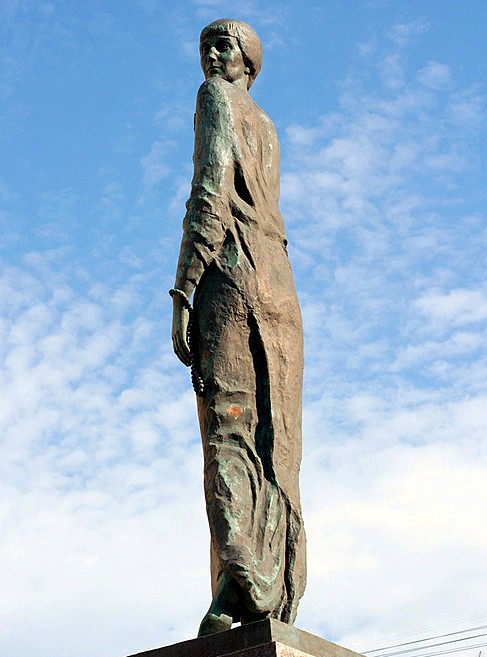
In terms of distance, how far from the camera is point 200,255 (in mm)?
7836

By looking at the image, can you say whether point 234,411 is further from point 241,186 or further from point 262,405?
point 241,186

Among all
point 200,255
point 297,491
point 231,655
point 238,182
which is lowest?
point 231,655

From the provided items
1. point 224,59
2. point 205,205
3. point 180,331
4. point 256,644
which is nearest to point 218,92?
point 224,59

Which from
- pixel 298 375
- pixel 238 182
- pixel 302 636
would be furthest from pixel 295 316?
pixel 302 636

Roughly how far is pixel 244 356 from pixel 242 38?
8.31 feet

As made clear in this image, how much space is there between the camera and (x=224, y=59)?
871 centimetres

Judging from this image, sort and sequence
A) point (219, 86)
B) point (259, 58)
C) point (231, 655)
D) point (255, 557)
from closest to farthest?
point (231, 655) → point (255, 557) → point (219, 86) → point (259, 58)

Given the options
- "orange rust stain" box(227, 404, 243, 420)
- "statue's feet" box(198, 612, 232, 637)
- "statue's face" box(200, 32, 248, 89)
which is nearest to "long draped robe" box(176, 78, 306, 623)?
"orange rust stain" box(227, 404, 243, 420)

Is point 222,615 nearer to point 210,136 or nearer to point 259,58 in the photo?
point 210,136

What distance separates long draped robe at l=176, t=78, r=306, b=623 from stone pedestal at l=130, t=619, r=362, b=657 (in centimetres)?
37

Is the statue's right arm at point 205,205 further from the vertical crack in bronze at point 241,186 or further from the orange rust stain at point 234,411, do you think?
the orange rust stain at point 234,411

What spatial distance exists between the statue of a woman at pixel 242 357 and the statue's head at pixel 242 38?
15.9 inches

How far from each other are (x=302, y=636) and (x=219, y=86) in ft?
12.3

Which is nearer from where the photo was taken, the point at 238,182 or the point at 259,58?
the point at 238,182
